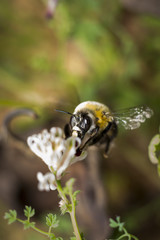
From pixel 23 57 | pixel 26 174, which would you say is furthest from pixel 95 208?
pixel 23 57

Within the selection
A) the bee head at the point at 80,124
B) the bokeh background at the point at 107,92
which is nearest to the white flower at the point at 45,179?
the bee head at the point at 80,124

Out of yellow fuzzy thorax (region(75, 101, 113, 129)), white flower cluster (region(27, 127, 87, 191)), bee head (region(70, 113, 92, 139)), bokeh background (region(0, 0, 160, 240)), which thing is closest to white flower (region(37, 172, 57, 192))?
white flower cluster (region(27, 127, 87, 191))

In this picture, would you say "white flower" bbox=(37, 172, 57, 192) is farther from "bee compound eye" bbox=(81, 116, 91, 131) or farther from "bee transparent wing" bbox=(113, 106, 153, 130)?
"bee transparent wing" bbox=(113, 106, 153, 130)

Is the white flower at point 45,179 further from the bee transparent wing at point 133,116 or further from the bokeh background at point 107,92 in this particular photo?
Answer: the bokeh background at point 107,92

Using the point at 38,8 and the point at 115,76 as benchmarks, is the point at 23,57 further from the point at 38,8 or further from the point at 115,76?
the point at 115,76

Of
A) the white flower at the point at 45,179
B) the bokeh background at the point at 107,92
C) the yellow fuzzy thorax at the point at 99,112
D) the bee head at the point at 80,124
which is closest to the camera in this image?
the white flower at the point at 45,179

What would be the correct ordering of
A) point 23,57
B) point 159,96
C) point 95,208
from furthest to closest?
point 23,57 < point 159,96 < point 95,208

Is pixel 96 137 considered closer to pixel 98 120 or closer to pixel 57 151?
pixel 98 120
